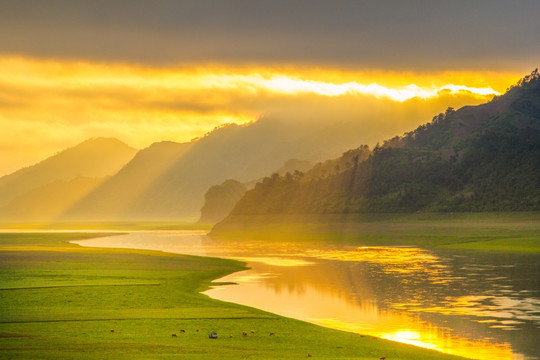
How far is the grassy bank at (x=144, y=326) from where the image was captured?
31.0 m

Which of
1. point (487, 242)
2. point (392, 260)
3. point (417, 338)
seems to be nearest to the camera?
point (417, 338)

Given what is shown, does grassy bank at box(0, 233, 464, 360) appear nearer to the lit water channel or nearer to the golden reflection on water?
the golden reflection on water

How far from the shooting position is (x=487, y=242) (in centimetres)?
12031

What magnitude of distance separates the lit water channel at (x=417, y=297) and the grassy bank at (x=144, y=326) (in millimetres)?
2918

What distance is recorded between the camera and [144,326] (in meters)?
38.1

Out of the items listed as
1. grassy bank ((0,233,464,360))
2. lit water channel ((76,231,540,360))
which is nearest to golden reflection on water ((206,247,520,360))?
lit water channel ((76,231,540,360))

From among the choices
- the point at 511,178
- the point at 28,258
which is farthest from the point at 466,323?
the point at 511,178

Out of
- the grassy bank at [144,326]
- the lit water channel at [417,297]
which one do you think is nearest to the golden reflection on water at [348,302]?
the lit water channel at [417,297]

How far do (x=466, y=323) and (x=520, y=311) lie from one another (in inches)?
218

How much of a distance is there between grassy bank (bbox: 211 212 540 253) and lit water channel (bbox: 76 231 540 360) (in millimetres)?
30267

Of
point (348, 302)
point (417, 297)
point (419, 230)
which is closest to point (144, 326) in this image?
point (348, 302)

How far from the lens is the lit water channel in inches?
1459

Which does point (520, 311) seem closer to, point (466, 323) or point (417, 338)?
point (466, 323)

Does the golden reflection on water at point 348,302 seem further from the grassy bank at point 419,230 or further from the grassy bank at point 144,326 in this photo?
the grassy bank at point 419,230
